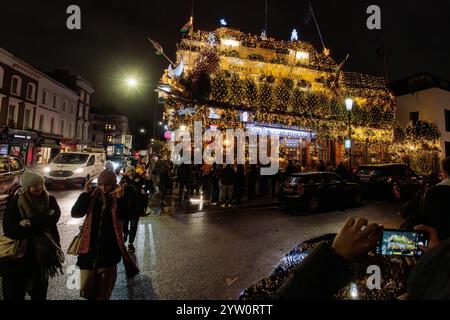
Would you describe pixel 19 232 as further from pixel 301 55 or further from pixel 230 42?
pixel 301 55

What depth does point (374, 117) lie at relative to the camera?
22797 millimetres

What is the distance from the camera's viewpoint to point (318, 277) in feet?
3.69

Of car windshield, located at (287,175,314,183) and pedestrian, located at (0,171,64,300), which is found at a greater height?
car windshield, located at (287,175,314,183)

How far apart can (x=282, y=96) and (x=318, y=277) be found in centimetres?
2000

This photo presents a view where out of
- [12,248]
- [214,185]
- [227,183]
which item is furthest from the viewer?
[214,185]

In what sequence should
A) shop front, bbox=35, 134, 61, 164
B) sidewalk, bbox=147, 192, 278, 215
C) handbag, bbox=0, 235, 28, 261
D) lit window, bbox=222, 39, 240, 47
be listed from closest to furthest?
1. handbag, bbox=0, 235, 28, 261
2. sidewalk, bbox=147, 192, 278, 215
3. lit window, bbox=222, 39, 240, 47
4. shop front, bbox=35, 134, 61, 164

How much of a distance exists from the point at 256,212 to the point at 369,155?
667 inches

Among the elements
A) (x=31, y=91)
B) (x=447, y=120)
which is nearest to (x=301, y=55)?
(x=447, y=120)

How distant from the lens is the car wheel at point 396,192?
547 inches

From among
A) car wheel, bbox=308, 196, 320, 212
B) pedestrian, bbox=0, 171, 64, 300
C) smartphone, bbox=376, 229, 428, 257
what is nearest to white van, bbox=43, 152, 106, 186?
car wheel, bbox=308, 196, 320, 212

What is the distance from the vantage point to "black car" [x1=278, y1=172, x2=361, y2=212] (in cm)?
1081

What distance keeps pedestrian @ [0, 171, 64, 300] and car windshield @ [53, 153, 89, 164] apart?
15.3 meters

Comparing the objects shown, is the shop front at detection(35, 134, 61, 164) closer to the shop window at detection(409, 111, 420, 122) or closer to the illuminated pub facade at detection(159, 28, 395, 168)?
the illuminated pub facade at detection(159, 28, 395, 168)
